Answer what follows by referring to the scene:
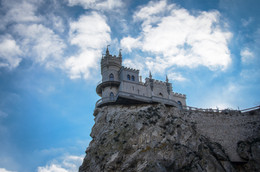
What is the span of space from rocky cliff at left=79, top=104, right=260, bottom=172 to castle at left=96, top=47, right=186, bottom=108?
5.06ft

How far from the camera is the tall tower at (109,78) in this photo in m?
41.1

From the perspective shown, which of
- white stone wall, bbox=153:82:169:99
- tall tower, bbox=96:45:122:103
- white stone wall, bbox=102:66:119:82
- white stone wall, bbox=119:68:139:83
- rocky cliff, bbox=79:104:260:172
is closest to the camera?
rocky cliff, bbox=79:104:260:172

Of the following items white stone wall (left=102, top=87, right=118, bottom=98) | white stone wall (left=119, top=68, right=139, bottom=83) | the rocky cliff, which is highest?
white stone wall (left=119, top=68, right=139, bottom=83)

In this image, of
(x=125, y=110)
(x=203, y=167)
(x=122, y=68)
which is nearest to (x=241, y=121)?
(x=203, y=167)

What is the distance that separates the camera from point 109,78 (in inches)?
1676

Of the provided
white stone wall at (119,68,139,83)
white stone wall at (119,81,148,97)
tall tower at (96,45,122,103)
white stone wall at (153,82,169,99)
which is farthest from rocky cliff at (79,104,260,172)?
white stone wall at (119,68,139,83)

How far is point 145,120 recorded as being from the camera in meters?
35.8

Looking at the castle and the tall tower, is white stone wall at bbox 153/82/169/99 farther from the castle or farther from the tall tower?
the tall tower

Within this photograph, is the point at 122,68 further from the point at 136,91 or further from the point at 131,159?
the point at 131,159

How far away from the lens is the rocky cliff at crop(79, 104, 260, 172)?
101 feet

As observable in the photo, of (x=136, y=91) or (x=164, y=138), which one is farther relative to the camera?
(x=136, y=91)

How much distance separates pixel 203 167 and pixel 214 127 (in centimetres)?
1033

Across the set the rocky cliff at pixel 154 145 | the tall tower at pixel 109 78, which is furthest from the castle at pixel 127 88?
the rocky cliff at pixel 154 145

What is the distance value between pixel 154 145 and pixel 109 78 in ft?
51.1
